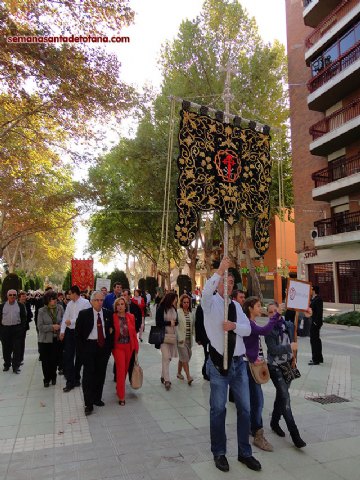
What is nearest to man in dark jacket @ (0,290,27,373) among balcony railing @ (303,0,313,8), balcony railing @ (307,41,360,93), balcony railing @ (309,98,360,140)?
balcony railing @ (309,98,360,140)

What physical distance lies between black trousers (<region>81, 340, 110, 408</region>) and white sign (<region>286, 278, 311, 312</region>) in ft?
9.79

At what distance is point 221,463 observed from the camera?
381 centimetres

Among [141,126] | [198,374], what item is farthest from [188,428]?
[141,126]

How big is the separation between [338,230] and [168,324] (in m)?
20.8

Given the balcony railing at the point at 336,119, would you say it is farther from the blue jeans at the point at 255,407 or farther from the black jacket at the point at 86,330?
the blue jeans at the point at 255,407

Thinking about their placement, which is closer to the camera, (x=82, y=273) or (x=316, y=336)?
(x=316, y=336)

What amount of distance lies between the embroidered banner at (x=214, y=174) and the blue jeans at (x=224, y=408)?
6.13 feet

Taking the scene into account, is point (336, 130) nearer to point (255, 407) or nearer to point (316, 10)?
point (316, 10)

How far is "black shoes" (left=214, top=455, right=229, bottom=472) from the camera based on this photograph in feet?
12.3

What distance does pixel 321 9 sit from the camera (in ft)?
84.4

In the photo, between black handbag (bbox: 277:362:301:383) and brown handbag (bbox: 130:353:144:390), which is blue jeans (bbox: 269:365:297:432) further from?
brown handbag (bbox: 130:353:144:390)

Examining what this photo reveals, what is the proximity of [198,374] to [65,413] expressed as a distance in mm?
3148

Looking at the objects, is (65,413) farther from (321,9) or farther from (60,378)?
(321,9)

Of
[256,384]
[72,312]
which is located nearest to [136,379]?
[72,312]
